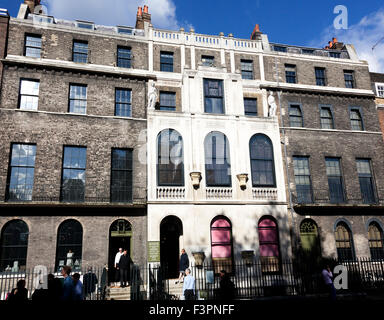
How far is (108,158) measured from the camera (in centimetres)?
1967

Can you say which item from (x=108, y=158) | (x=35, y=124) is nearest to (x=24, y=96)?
(x=35, y=124)

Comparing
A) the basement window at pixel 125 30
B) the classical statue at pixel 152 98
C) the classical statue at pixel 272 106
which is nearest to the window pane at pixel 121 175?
the classical statue at pixel 152 98

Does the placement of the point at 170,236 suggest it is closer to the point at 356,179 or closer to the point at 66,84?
the point at 66,84

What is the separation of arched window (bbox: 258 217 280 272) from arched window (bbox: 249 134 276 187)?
7.96 feet

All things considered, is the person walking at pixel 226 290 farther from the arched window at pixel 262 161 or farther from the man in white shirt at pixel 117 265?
the arched window at pixel 262 161

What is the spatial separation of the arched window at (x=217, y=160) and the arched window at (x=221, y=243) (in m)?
2.34

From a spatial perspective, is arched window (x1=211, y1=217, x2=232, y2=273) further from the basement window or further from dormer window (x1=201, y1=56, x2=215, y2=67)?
the basement window

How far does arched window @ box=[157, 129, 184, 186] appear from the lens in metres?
19.3

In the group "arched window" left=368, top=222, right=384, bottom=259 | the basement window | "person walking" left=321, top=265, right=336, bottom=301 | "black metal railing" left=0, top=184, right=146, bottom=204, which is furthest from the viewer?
the basement window

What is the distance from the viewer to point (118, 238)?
18609 millimetres

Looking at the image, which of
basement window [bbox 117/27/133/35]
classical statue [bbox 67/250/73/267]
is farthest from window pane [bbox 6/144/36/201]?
basement window [bbox 117/27/133/35]

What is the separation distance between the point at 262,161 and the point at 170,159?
6.12 meters

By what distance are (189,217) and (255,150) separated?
21.0ft

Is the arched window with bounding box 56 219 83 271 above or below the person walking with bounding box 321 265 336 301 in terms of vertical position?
above
